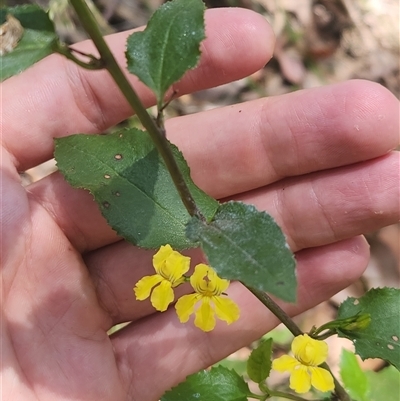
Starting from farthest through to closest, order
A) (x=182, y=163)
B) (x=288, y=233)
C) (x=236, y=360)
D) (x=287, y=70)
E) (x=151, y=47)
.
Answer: (x=287, y=70) < (x=236, y=360) < (x=288, y=233) < (x=182, y=163) < (x=151, y=47)

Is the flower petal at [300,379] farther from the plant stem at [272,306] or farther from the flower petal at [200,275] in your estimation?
the flower petal at [200,275]

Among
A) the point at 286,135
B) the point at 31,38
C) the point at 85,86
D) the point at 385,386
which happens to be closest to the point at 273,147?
the point at 286,135

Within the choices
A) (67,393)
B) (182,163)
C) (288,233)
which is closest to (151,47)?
(182,163)

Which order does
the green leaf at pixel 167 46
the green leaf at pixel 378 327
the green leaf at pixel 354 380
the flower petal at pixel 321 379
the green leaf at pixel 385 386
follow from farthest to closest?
the green leaf at pixel 385 386 → the green leaf at pixel 354 380 → the green leaf at pixel 378 327 → the flower petal at pixel 321 379 → the green leaf at pixel 167 46

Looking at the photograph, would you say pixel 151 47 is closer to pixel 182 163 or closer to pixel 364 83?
pixel 182 163

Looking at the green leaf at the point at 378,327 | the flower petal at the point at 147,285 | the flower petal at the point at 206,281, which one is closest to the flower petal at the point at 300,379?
the green leaf at the point at 378,327

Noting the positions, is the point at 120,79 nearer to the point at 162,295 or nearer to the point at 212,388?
the point at 162,295
